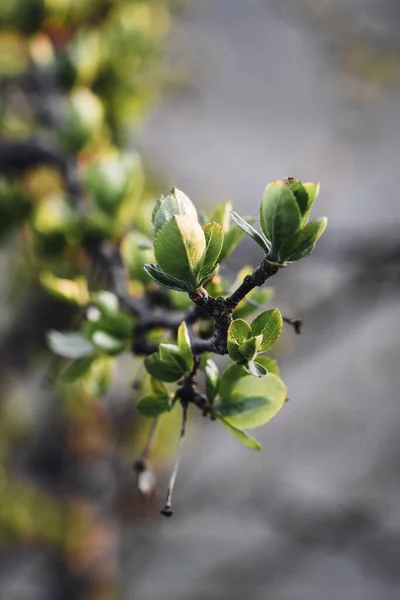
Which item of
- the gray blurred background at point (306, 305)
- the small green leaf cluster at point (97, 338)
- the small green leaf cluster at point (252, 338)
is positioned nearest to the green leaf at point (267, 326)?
the small green leaf cluster at point (252, 338)

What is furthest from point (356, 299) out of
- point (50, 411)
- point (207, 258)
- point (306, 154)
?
point (207, 258)

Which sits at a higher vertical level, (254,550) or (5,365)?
(5,365)

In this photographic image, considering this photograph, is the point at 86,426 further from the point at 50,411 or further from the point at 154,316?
the point at 154,316

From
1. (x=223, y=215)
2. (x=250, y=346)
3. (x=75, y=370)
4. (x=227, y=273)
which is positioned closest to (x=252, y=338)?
(x=250, y=346)

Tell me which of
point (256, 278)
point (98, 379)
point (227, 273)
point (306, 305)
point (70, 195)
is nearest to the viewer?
point (256, 278)

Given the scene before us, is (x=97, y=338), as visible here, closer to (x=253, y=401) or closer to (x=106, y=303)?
(x=106, y=303)
